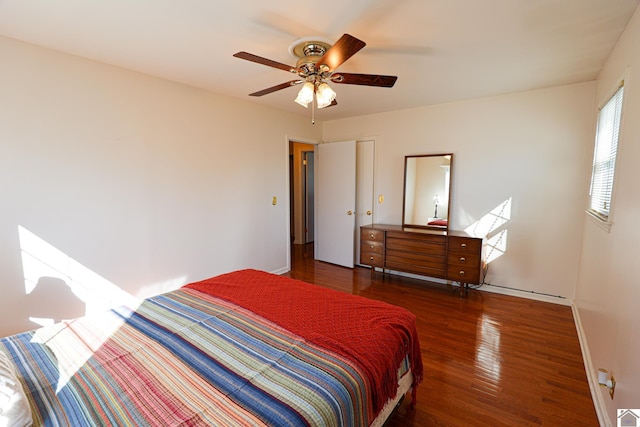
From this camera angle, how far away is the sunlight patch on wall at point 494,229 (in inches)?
135

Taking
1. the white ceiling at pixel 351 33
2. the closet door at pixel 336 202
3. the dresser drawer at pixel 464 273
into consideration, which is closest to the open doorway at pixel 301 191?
the closet door at pixel 336 202

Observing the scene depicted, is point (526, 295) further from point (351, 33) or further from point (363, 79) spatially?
point (351, 33)

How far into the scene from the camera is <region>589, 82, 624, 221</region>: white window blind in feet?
6.72

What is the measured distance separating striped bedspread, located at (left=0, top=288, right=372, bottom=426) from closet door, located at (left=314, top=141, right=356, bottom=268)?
3109 millimetres

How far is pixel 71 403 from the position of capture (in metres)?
1.00

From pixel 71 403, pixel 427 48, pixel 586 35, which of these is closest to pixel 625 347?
pixel 586 35

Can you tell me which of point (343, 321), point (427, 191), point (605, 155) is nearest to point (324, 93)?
point (343, 321)

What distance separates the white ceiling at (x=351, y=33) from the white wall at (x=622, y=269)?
341 mm

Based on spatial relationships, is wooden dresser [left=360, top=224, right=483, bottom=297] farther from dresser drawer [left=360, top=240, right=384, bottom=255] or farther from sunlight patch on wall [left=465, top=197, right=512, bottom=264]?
sunlight patch on wall [left=465, top=197, right=512, bottom=264]

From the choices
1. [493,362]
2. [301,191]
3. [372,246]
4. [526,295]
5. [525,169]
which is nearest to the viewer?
[493,362]

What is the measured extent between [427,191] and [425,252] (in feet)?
2.83

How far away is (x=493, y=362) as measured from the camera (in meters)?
2.21

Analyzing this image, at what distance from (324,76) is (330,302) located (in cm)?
147

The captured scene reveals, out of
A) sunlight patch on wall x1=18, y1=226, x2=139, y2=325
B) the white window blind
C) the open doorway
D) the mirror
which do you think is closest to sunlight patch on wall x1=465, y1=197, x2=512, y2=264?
the mirror
